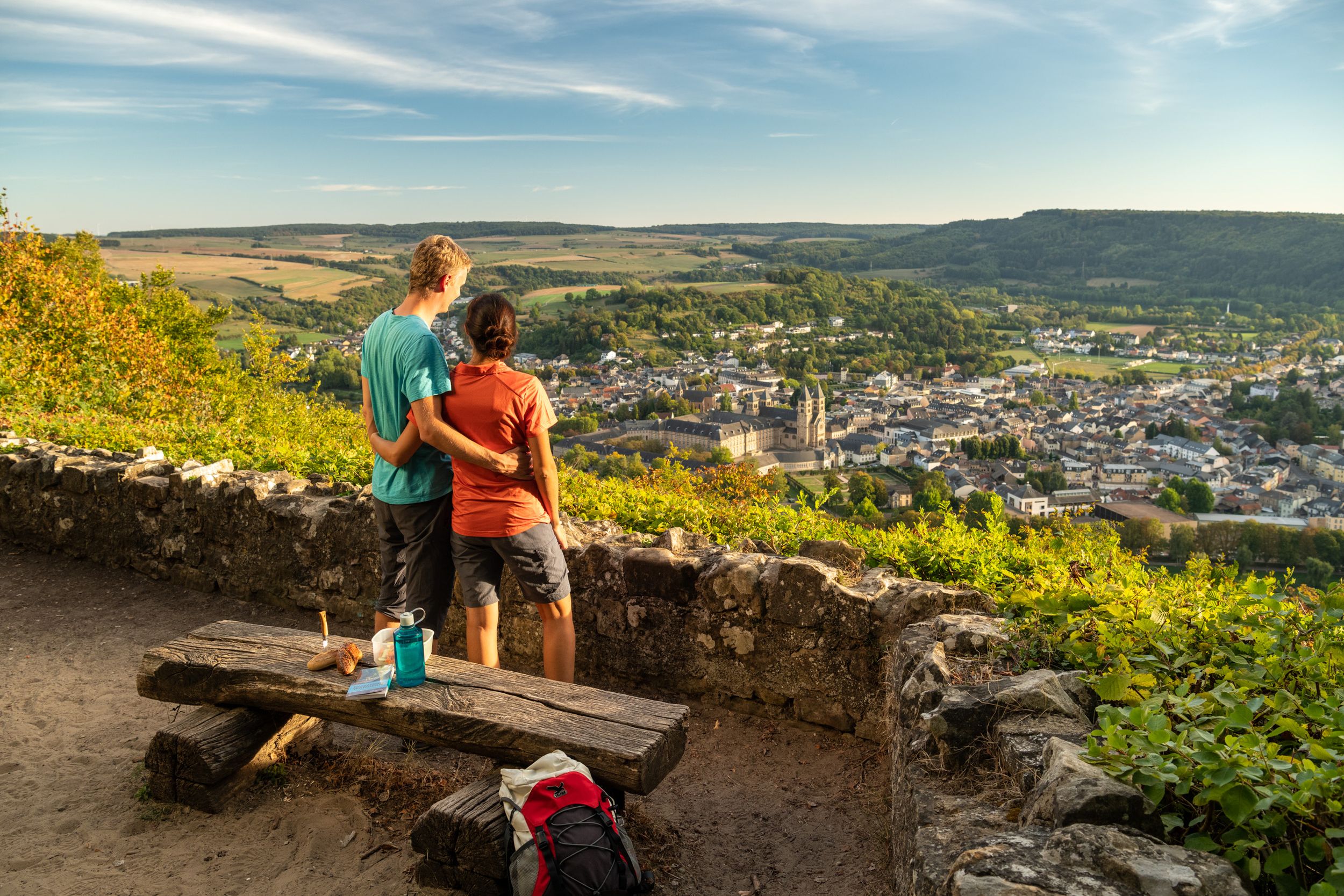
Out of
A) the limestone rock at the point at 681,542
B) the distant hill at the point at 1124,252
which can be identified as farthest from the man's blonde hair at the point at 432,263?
the distant hill at the point at 1124,252

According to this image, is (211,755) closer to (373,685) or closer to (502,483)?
(373,685)

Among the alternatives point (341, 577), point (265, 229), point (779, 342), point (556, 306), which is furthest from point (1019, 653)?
point (265, 229)


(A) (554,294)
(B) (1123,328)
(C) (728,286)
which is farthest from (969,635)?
(B) (1123,328)

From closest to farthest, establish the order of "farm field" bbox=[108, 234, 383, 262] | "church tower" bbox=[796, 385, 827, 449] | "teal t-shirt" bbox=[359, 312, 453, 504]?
"teal t-shirt" bbox=[359, 312, 453, 504] → "church tower" bbox=[796, 385, 827, 449] → "farm field" bbox=[108, 234, 383, 262]

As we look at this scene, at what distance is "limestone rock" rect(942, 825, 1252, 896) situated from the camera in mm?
1605

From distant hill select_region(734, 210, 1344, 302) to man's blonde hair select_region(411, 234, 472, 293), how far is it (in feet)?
278

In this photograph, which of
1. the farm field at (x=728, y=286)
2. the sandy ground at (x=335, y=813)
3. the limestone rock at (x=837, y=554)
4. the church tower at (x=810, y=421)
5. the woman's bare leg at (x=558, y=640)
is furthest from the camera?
the farm field at (x=728, y=286)

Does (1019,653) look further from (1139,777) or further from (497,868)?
(497,868)

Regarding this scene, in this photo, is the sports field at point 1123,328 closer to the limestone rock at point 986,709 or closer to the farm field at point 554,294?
the farm field at point 554,294

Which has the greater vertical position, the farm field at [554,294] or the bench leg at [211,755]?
the farm field at [554,294]

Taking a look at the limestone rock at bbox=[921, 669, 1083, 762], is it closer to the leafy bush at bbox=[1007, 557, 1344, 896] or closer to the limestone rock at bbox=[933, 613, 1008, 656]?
the leafy bush at bbox=[1007, 557, 1344, 896]

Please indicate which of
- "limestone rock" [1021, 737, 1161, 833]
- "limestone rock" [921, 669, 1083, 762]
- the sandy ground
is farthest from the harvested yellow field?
"limestone rock" [1021, 737, 1161, 833]

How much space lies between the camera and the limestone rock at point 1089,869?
1.61 metres

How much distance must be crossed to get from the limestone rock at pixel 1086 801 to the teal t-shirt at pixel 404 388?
248 cm
